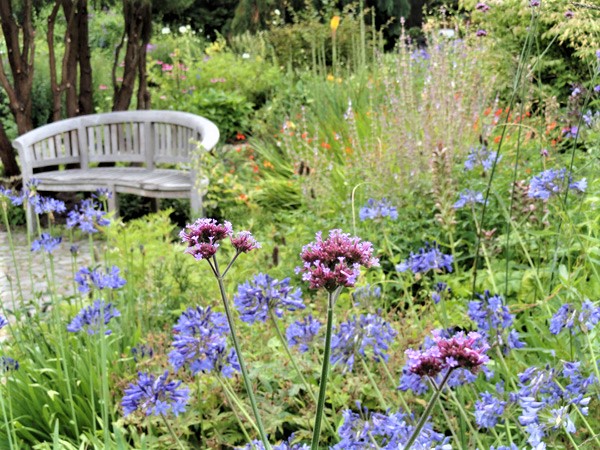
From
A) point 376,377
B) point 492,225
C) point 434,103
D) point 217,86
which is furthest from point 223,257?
point 217,86

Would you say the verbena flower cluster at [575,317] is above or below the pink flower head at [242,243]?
below

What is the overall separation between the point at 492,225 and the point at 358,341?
220 centimetres

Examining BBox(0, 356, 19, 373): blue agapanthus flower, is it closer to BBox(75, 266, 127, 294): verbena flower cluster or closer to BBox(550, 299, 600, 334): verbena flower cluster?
BBox(75, 266, 127, 294): verbena flower cluster

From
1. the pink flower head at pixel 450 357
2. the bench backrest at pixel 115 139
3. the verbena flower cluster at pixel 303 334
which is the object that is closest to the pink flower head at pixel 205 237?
the pink flower head at pixel 450 357

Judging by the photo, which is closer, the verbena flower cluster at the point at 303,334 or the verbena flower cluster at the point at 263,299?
the verbena flower cluster at the point at 263,299

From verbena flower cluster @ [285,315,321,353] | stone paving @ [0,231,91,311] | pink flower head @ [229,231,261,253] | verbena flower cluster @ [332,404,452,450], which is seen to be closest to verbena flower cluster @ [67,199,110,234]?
verbena flower cluster @ [285,315,321,353]

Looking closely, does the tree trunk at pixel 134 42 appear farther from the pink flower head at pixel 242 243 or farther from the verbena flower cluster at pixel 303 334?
the pink flower head at pixel 242 243

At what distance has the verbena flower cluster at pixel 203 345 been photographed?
1672 mm

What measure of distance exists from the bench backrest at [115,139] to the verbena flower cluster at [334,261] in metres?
5.59

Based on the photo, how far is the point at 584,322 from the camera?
4.90 feet

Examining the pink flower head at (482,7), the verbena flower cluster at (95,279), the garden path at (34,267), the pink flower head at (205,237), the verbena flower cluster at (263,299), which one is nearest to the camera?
the pink flower head at (205,237)

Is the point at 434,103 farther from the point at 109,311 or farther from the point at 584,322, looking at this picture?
the point at 584,322

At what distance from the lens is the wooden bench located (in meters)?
6.29

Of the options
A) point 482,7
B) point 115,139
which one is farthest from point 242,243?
point 115,139
